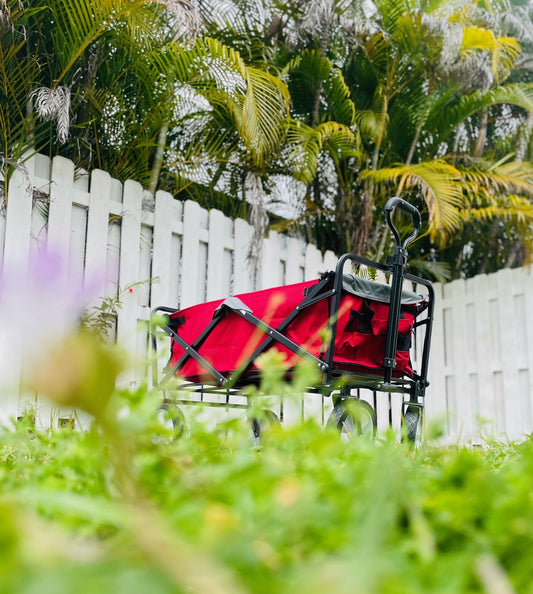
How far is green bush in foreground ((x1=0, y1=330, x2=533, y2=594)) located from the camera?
8.7 inches

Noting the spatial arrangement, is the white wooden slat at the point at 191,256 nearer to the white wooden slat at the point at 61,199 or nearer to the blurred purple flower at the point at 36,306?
the white wooden slat at the point at 61,199

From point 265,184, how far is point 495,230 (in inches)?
94.3

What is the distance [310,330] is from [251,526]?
241 centimetres

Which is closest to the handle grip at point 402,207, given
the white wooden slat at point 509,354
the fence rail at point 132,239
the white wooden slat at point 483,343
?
the fence rail at point 132,239

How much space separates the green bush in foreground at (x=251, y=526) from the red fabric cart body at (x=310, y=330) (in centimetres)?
194

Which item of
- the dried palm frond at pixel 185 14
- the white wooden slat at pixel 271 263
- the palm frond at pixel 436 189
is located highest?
the dried palm frond at pixel 185 14

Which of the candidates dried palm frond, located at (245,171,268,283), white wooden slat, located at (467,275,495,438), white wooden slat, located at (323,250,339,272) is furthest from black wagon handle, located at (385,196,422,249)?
white wooden slat, located at (467,275,495,438)

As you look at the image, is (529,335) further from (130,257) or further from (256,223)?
(130,257)

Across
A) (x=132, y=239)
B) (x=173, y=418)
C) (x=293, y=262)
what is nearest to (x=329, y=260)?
(x=293, y=262)

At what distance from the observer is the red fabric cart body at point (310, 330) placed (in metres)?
2.67

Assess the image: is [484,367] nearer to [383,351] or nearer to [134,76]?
[383,351]

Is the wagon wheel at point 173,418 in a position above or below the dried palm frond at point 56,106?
below

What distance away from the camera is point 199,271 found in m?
4.66

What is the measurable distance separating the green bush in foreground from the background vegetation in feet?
11.2
